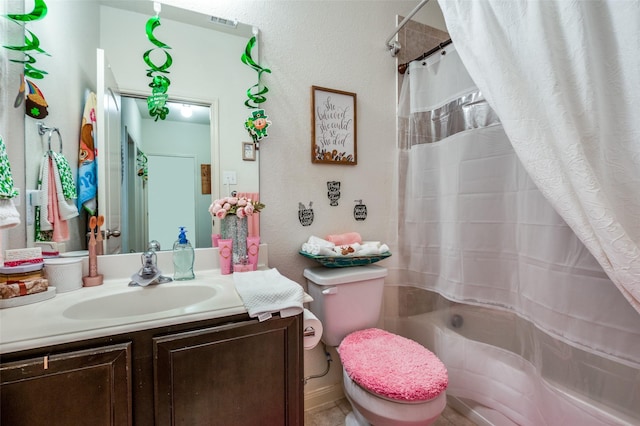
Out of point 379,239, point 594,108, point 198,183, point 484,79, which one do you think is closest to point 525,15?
point 484,79

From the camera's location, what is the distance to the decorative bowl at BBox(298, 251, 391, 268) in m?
1.39

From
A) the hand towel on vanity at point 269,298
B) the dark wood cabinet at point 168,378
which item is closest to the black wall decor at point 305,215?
the hand towel on vanity at point 269,298

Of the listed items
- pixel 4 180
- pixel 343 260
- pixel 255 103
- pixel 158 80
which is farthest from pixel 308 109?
pixel 4 180

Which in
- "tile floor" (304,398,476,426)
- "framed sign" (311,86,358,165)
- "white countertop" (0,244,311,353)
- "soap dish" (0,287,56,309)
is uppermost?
"framed sign" (311,86,358,165)

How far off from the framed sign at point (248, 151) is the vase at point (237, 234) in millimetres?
313

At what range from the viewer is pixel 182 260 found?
1191 mm

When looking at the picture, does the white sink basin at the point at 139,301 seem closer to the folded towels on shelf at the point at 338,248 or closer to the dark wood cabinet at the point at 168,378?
the dark wood cabinet at the point at 168,378

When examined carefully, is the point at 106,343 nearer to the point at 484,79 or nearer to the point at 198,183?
the point at 198,183

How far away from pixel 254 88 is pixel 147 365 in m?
1.24

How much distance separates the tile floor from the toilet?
0.33 feet

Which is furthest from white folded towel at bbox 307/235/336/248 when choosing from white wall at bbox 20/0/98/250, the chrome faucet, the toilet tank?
white wall at bbox 20/0/98/250

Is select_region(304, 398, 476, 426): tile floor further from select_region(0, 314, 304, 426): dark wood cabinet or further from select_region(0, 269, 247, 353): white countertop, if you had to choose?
select_region(0, 269, 247, 353): white countertop

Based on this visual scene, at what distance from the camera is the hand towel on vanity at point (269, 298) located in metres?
0.89

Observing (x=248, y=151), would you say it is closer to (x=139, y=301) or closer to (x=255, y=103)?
(x=255, y=103)
